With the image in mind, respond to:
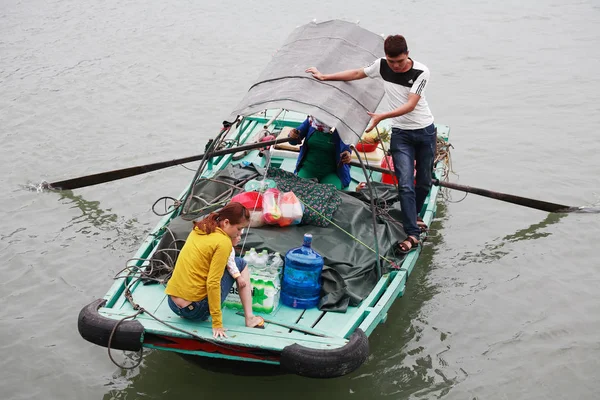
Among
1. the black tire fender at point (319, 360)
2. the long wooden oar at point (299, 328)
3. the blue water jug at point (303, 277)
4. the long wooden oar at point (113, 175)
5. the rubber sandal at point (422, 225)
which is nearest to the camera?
the black tire fender at point (319, 360)

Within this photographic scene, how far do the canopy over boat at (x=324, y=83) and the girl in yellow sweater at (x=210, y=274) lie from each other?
135 centimetres

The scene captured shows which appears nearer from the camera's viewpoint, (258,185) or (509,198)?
(258,185)

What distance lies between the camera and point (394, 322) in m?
7.61

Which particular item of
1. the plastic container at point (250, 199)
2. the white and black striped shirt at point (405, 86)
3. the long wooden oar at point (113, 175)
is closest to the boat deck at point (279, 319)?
the plastic container at point (250, 199)

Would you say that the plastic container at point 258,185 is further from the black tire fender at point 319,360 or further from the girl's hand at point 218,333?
the black tire fender at point 319,360

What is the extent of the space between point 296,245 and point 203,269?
1.23 m

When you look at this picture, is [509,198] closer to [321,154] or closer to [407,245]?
[407,245]

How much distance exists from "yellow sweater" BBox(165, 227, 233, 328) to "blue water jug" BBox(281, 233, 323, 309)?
778 millimetres

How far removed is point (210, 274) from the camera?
557 cm

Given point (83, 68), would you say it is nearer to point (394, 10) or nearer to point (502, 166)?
point (394, 10)

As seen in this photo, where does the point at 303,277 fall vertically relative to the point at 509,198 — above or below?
above

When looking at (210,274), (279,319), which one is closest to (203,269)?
(210,274)

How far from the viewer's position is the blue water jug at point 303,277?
20.4ft

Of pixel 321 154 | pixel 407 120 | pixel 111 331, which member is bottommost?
pixel 111 331
